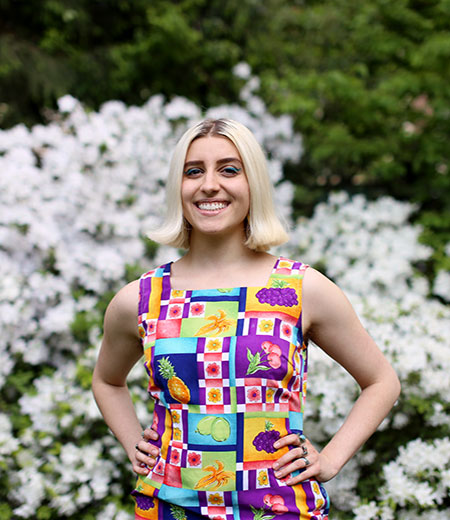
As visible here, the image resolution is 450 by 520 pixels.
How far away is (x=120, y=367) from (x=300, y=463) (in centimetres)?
67

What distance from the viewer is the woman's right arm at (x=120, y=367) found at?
168 centimetres

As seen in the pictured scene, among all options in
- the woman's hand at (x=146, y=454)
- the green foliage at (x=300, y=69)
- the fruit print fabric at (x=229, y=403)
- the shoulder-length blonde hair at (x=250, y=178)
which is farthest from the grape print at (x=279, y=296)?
the green foliage at (x=300, y=69)

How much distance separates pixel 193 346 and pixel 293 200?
3749 mm

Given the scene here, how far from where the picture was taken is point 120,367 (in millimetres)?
1823

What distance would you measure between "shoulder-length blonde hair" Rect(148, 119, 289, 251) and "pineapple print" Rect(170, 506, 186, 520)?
0.74 meters

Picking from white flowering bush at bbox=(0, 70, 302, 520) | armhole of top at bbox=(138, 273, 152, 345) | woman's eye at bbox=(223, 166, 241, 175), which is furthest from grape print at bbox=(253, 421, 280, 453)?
white flowering bush at bbox=(0, 70, 302, 520)

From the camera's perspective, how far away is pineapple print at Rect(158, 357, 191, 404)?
1473 millimetres

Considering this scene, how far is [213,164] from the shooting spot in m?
1.59

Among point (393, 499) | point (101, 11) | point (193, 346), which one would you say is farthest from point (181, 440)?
point (101, 11)

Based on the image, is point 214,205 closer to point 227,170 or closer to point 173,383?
point 227,170

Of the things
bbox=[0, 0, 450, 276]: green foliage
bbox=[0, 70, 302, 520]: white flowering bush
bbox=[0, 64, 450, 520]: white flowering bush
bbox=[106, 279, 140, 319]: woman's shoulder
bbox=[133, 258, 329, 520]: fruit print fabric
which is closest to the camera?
bbox=[133, 258, 329, 520]: fruit print fabric

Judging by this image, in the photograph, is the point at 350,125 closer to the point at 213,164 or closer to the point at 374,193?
the point at 374,193

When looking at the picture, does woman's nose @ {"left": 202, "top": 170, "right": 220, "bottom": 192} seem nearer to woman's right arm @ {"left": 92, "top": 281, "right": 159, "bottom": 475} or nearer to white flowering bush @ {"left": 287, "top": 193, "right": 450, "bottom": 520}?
woman's right arm @ {"left": 92, "top": 281, "right": 159, "bottom": 475}

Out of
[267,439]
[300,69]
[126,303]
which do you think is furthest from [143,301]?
[300,69]
